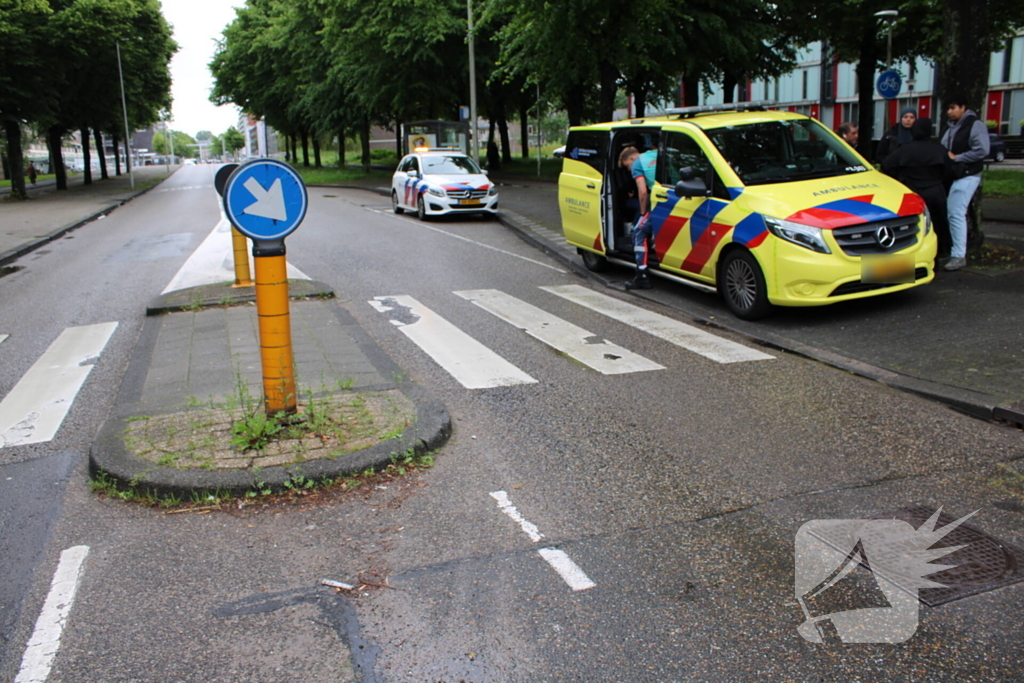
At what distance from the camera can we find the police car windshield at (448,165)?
20.6 metres

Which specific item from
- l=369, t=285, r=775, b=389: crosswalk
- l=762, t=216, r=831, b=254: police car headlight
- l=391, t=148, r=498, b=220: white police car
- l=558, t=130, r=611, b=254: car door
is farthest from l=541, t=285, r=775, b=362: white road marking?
l=391, t=148, r=498, b=220: white police car

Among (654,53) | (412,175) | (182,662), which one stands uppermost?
(654,53)

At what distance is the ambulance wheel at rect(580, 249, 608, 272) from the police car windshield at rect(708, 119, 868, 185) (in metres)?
3.04

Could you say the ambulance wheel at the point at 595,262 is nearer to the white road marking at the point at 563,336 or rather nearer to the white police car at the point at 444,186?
the white road marking at the point at 563,336

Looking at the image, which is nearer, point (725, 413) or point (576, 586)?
point (576, 586)

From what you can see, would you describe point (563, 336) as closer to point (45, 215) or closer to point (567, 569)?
point (567, 569)

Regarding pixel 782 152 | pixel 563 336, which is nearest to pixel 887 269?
→ pixel 782 152

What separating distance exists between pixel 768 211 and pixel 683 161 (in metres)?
1.65

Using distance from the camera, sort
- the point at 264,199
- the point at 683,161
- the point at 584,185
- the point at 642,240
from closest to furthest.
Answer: the point at 264,199
the point at 683,161
the point at 642,240
the point at 584,185

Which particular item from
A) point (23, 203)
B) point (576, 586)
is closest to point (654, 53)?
point (576, 586)

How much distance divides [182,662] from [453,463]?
2.17 m

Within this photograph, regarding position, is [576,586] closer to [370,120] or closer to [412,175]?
[412,175]

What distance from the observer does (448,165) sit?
2086 cm

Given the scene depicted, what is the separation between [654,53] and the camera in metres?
20.7
